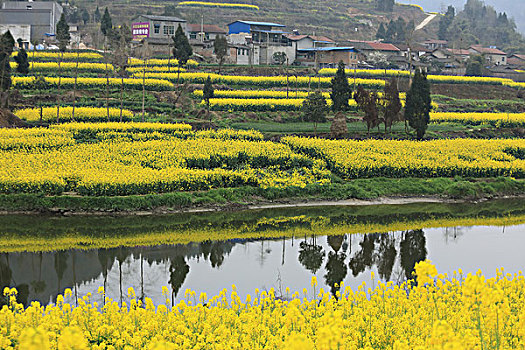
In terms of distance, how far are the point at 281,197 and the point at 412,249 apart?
22.8 feet

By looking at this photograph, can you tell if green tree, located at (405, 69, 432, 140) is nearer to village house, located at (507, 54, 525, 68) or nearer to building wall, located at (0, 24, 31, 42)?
building wall, located at (0, 24, 31, 42)

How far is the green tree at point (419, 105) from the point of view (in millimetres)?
37625

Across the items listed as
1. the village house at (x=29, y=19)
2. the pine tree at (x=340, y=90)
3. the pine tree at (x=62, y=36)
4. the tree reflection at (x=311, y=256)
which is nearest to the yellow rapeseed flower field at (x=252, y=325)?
the tree reflection at (x=311, y=256)

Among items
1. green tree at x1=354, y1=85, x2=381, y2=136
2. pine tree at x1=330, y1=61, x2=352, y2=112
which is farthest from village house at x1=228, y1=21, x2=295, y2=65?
green tree at x1=354, y1=85, x2=381, y2=136

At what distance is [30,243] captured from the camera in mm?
20938

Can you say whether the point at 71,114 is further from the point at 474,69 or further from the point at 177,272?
the point at 474,69

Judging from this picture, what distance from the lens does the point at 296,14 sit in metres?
104

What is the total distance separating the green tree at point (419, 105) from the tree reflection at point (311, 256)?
17.4 m

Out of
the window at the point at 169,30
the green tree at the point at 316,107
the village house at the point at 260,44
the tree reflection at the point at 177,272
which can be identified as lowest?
the tree reflection at the point at 177,272

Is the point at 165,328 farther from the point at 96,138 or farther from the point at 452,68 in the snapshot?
the point at 452,68

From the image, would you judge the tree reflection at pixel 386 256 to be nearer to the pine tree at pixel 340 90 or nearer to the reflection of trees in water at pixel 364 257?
the reflection of trees in water at pixel 364 257

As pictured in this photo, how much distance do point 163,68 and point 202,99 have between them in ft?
32.0

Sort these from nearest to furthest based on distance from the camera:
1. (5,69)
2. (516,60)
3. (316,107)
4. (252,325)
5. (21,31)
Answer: (252,325), (316,107), (5,69), (21,31), (516,60)

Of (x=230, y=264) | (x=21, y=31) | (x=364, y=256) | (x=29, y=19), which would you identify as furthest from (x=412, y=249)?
(x=29, y=19)
